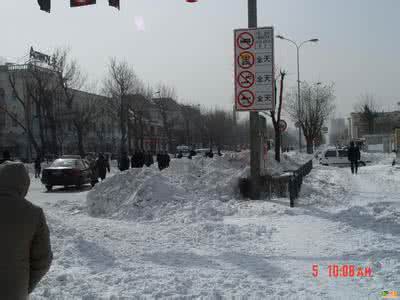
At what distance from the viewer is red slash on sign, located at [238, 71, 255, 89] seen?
474 inches

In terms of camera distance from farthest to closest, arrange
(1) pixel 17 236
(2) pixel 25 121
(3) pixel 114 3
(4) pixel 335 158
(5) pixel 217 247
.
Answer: (2) pixel 25 121 < (4) pixel 335 158 < (3) pixel 114 3 < (5) pixel 217 247 < (1) pixel 17 236

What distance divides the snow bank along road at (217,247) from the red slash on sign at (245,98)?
269 centimetres

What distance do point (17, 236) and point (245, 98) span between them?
9793 millimetres

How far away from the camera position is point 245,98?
39.7 ft

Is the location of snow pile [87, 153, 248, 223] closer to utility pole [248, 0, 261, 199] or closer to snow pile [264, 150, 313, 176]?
utility pole [248, 0, 261, 199]

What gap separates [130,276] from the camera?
556cm

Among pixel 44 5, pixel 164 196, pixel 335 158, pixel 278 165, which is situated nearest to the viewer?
pixel 44 5

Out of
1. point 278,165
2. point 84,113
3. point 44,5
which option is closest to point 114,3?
point 44,5

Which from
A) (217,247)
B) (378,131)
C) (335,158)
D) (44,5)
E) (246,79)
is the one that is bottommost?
(217,247)

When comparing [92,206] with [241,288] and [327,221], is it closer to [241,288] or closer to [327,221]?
[327,221]

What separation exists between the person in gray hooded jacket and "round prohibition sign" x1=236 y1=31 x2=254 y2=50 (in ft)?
32.3

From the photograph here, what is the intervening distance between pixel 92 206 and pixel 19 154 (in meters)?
57.3
